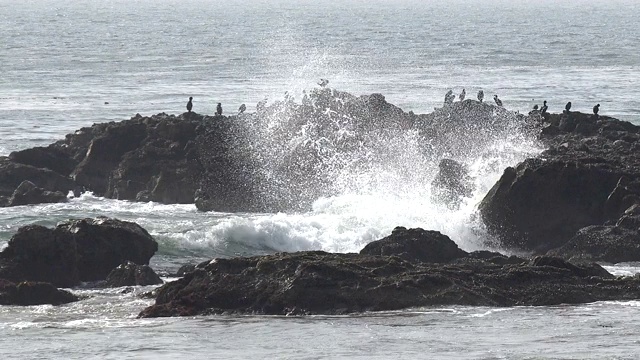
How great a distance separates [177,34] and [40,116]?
7805 centimetres

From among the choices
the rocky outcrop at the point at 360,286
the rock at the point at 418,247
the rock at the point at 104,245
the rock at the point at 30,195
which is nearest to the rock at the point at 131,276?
the rock at the point at 104,245

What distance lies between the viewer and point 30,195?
40.0m

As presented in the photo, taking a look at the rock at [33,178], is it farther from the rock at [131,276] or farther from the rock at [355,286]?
the rock at [355,286]

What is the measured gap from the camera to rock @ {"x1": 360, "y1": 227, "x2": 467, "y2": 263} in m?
28.4

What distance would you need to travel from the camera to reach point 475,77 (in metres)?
82.6

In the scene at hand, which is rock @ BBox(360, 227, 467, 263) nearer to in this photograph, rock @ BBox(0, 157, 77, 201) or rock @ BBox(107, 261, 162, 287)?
rock @ BBox(107, 261, 162, 287)

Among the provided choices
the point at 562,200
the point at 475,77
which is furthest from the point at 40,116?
the point at 562,200

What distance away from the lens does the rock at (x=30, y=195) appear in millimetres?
39812

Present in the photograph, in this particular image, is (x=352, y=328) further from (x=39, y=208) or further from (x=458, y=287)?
(x=39, y=208)

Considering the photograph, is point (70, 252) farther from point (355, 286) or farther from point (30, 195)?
point (30, 195)

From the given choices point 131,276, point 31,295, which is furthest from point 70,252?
point 31,295

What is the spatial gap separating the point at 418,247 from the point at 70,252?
22.5 ft

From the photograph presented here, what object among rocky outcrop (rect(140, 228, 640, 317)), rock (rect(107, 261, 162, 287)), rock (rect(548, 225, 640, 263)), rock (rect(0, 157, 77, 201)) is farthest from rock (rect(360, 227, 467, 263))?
rock (rect(0, 157, 77, 201))

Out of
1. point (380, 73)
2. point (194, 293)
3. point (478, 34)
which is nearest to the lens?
point (194, 293)
